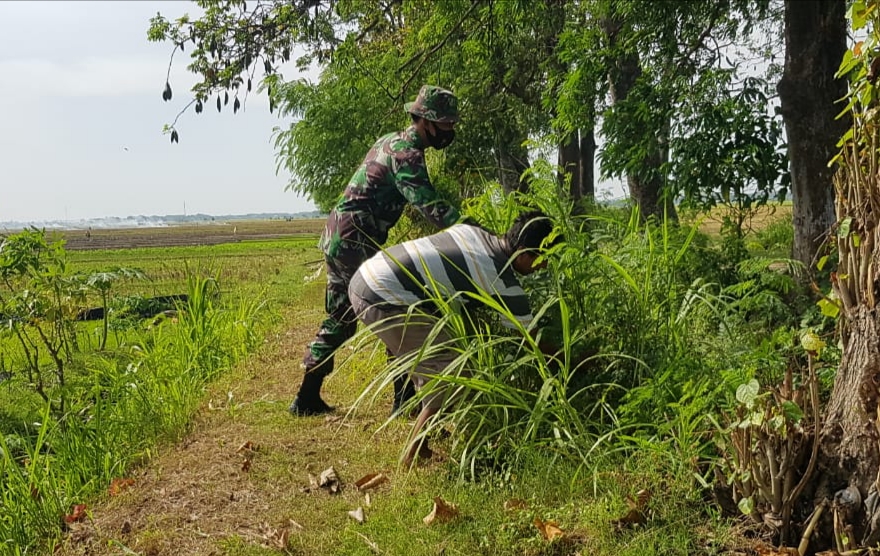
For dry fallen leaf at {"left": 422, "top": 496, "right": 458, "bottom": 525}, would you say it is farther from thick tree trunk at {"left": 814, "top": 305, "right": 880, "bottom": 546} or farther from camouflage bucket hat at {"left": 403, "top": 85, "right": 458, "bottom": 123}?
camouflage bucket hat at {"left": 403, "top": 85, "right": 458, "bottom": 123}

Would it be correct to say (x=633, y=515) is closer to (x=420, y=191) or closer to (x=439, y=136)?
(x=420, y=191)

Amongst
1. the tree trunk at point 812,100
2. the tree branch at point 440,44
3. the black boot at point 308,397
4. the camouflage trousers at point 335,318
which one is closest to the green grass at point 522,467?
the black boot at point 308,397

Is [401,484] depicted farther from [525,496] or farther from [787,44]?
[787,44]

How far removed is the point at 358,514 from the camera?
10.3ft

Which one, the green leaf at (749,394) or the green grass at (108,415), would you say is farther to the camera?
the green grass at (108,415)

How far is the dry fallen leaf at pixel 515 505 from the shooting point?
296 centimetres

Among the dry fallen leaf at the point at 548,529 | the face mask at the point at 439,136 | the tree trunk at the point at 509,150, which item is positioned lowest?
the dry fallen leaf at the point at 548,529

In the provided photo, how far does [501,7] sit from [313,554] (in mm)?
7067

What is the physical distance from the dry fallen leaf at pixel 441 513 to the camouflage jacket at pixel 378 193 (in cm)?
169

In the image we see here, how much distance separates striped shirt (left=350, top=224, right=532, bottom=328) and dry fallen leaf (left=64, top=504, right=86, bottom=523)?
164 centimetres

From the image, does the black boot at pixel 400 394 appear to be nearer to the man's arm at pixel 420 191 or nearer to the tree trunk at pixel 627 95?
the man's arm at pixel 420 191

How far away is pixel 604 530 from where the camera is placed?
2.68m

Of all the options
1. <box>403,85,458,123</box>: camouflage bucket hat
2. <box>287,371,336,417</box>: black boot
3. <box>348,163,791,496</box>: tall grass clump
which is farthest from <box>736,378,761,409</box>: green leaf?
<box>287,371,336,417</box>: black boot

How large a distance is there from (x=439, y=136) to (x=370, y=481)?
2.01 meters
